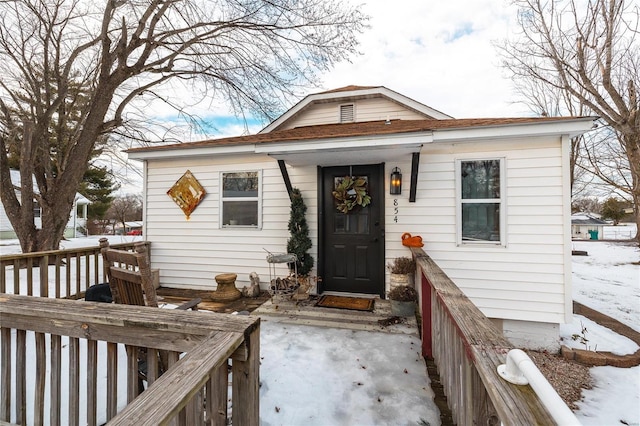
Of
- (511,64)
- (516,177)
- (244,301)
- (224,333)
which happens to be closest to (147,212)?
(244,301)

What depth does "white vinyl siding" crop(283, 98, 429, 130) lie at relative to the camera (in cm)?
605

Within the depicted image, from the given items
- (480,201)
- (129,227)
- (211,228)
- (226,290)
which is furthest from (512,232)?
(129,227)

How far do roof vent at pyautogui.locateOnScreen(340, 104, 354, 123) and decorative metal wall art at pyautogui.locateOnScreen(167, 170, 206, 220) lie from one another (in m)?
3.48

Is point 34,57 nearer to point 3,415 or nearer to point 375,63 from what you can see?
point 375,63

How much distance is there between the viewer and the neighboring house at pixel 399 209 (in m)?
3.91

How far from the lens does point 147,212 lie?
5.68 meters

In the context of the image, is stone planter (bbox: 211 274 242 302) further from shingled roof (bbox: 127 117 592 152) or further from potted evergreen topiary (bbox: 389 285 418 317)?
potted evergreen topiary (bbox: 389 285 418 317)

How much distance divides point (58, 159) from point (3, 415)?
32.1 feet

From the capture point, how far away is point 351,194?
4.66 meters

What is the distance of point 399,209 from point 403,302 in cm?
151

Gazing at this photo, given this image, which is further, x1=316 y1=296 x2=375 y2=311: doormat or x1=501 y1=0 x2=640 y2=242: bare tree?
x1=501 y1=0 x2=640 y2=242: bare tree

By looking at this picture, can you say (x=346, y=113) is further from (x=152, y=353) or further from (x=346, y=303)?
(x=152, y=353)

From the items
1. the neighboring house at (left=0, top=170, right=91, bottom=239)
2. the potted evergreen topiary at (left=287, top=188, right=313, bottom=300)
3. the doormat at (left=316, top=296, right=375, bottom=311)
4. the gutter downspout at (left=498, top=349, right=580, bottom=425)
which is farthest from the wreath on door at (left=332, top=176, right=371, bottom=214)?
the neighboring house at (left=0, top=170, right=91, bottom=239)

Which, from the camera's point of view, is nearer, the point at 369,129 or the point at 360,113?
the point at 369,129
